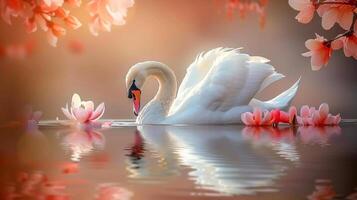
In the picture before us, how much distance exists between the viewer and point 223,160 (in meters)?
1.61

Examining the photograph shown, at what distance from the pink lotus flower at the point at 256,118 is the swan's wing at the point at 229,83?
7 centimetres

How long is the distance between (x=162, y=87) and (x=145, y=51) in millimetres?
290

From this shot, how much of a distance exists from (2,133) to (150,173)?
1.42m

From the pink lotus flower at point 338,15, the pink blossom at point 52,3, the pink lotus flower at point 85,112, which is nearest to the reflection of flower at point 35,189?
the pink lotus flower at point 338,15

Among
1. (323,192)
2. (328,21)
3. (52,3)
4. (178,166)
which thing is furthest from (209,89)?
(323,192)

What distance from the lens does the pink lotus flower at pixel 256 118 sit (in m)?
3.10

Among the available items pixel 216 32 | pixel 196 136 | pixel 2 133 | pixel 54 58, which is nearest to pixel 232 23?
pixel 216 32

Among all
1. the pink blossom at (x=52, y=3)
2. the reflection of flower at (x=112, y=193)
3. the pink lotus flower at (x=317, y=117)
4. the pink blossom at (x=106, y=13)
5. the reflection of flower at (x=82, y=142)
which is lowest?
the reflection of flower at (x=112, y=193)

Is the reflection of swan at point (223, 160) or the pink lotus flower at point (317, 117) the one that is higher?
the pink lotus flower at point (317, 117)

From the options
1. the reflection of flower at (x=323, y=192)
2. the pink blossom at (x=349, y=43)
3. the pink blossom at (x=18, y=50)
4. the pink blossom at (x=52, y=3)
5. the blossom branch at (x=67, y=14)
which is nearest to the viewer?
the reflection of flower at (x=323, y=192)

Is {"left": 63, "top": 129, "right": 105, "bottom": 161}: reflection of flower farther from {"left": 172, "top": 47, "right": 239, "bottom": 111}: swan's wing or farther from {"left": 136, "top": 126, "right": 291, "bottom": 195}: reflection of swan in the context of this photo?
{"left": 172, "top": 47, "right": 239, "bottom": 111}: swan's wing

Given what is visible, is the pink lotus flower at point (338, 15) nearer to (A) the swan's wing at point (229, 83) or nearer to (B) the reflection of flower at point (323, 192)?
(B) the reflection of flower at point (323, 192)

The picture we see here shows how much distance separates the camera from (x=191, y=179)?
4.17 feet

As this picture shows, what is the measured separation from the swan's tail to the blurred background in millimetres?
164
